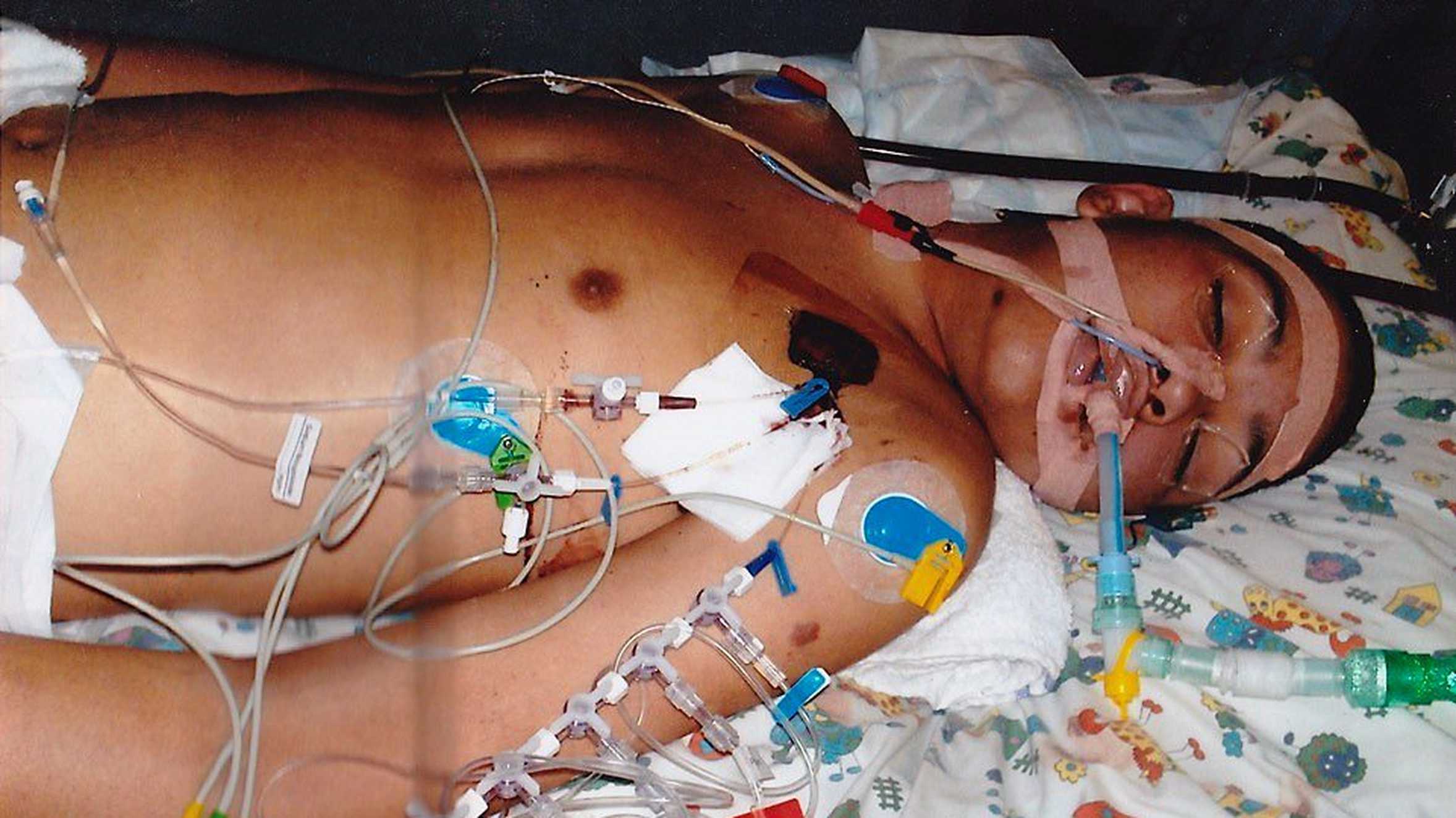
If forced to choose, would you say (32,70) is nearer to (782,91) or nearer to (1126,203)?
(782,91)

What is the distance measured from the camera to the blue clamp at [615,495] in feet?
4.10

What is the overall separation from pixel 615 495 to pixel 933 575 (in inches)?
14.4

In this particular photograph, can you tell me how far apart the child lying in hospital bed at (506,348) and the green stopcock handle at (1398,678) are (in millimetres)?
299

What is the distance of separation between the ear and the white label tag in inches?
45.0

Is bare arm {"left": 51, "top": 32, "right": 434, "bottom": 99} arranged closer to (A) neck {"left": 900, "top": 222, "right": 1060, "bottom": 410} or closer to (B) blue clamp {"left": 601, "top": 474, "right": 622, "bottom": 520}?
(B) blue clamp {"left": 601, "top": 474, "right": 622, "bottom": 520}

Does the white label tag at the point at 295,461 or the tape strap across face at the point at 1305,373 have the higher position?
the white label tag at the point at 295,461

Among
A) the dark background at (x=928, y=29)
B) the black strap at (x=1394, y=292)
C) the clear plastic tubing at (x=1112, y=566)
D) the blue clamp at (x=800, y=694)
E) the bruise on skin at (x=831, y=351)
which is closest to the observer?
the blue clamp at (x=800, y=694)

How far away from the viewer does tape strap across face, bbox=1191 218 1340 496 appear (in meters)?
1.51

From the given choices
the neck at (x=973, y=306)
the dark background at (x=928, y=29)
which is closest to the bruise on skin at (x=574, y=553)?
the neck at (x=973, y=306)

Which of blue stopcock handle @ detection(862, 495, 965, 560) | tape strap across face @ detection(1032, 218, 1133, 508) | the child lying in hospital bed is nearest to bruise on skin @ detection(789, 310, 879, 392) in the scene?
the child lying in hospital bed

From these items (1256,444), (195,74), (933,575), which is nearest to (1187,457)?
(1256,444)

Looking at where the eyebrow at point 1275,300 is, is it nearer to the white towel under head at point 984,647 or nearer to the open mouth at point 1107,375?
the open mouth at point 1107,375

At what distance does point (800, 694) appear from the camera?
1.24m

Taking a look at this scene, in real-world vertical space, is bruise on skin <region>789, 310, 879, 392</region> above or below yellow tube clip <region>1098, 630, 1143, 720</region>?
above
